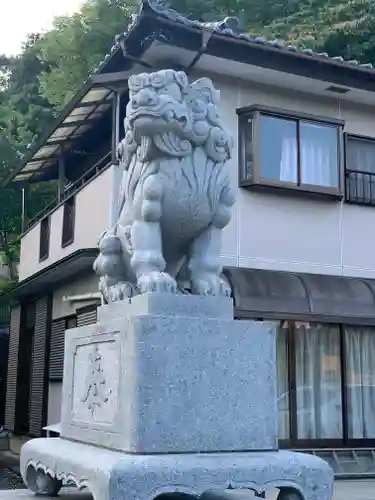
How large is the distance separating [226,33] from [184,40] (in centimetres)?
73

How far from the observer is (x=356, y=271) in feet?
41.4

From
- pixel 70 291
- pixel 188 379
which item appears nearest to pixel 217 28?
pixel 70 291

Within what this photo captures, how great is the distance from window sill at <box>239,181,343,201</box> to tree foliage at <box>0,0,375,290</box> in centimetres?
599

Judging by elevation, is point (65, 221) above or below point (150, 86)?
above

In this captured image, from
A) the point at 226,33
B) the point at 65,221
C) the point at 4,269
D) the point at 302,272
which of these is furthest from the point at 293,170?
the point at 4,269

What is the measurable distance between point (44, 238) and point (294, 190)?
6513mm

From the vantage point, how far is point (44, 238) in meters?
15.9

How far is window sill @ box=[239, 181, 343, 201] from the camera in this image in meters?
11.8

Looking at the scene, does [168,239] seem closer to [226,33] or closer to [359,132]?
[226,33]

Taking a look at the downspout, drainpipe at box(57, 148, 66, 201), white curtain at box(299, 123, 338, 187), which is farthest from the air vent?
drainpipe at box(57, 148, 66, 201)

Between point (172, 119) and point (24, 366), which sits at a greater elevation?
point (172, 119)

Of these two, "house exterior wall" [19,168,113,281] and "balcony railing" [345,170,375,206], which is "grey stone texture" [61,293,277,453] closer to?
"house exterior wall" [19,168,113,281]

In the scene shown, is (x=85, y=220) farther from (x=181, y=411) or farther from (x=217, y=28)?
(x=181, y=411)

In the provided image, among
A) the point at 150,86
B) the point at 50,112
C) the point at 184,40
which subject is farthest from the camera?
the point at 50,112
